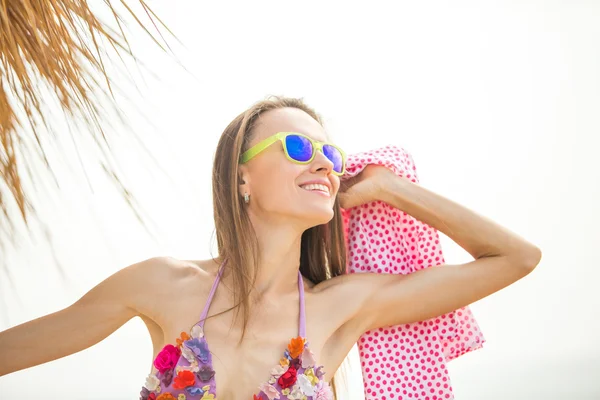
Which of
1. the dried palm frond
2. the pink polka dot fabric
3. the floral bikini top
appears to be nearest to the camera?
the dried palm frond

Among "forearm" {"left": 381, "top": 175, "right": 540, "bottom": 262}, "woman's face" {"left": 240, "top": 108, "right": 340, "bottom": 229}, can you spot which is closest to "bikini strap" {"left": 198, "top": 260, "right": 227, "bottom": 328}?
"woman's face" {"left": 240, "top": 108, "right": 340, "bottom": 229}

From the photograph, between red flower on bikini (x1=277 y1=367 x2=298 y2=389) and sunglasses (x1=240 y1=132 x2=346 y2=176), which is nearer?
red flower on bikini (x1=277 y1=367 x2=298 y2=389)

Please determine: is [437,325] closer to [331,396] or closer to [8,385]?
[331,396]

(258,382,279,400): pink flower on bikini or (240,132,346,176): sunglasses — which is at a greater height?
(240,132,346,176): sunglasses

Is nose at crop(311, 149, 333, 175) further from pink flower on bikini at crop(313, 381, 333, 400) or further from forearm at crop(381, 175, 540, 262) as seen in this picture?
pink flower on bikini at crop(313, 381, 333, 400)

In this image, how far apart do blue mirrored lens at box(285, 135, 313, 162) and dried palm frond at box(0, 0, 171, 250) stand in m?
1.05

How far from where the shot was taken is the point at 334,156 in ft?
8.14

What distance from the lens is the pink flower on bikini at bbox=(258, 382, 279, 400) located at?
223cm

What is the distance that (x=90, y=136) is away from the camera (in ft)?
4.27

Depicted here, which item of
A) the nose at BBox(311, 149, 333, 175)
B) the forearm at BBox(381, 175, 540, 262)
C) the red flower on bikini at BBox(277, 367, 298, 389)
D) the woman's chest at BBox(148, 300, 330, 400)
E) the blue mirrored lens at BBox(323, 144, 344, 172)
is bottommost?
the red flower on bikini at BBox(277, 367, 298, 389)

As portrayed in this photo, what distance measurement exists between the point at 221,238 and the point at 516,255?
3.25 ft

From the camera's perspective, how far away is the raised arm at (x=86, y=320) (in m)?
2.34

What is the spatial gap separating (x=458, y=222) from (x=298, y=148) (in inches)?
23.9

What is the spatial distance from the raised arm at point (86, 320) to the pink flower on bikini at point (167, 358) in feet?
0.69
